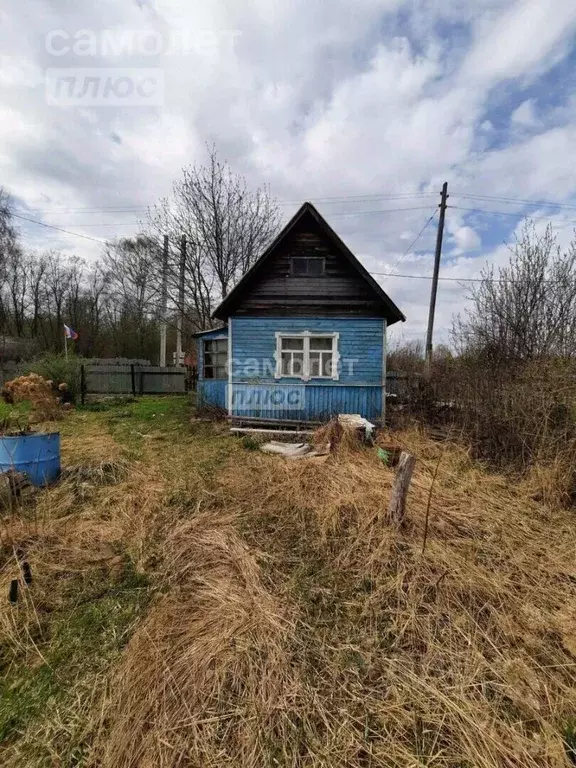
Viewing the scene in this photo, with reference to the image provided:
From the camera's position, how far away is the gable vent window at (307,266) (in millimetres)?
9625

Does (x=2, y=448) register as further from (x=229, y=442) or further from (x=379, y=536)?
(x=379, y=536)

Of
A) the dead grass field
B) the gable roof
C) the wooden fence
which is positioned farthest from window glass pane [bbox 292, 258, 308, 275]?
the wooden fence

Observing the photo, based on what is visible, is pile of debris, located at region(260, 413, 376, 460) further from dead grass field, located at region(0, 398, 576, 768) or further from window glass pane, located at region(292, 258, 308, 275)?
window glass pane, located at region(292, 258, 308, 275)

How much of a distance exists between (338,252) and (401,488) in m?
7.57

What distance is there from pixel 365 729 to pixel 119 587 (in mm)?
2216

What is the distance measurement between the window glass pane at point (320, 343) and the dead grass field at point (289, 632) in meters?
5.57

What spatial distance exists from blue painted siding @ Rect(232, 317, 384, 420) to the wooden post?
6.00 m

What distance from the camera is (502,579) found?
3002 millimetres

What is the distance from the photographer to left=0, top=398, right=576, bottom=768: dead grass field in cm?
175

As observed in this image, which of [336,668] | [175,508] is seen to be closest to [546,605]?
[336,668]

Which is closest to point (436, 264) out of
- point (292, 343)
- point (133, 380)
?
point (292, 343)

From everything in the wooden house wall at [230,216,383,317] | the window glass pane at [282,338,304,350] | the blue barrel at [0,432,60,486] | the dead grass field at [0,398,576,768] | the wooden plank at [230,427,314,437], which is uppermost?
the wooden house wall at [230,216,383,317]

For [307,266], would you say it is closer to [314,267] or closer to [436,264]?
[314,267]

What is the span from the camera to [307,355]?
383 inches
